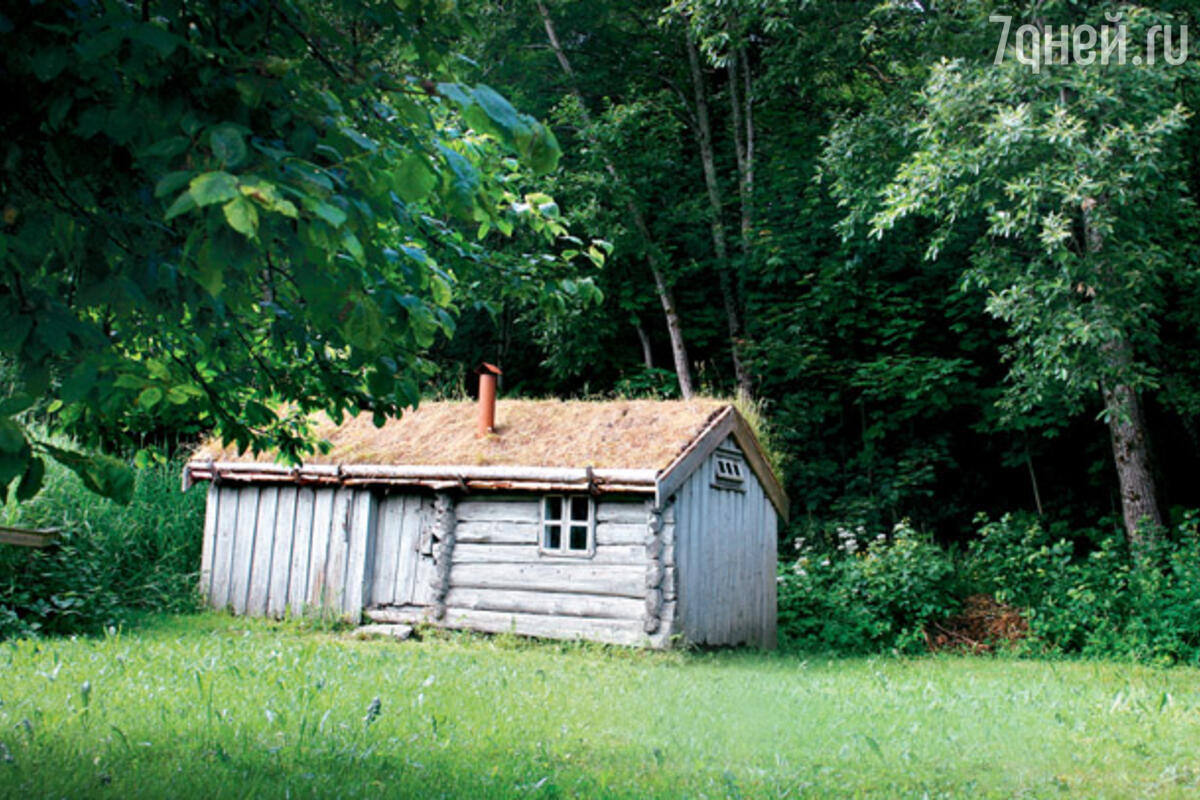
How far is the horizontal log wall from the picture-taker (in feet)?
39.4

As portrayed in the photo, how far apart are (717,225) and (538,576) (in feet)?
35.2

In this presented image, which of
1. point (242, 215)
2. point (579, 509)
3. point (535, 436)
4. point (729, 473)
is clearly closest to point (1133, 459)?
point (729, 473)

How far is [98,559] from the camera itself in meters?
13.6

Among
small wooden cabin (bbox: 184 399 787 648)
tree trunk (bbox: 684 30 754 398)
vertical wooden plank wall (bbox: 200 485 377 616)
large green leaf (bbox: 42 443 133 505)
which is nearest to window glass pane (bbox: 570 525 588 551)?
small wooden cabin (bbox: 184 399 787 648)

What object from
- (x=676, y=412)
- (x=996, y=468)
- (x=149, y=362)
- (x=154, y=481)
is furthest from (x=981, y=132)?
(x=154, y=481)

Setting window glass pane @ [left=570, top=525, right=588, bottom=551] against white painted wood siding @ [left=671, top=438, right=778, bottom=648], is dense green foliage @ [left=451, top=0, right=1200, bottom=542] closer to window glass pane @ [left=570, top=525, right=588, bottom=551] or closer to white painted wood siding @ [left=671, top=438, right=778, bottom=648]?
white painted wood siding @ [left=671, top=438, right=778, bottom=648]

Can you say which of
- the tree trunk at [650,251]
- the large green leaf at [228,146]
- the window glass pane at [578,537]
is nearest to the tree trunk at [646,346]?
the tree trunk at [650,251]

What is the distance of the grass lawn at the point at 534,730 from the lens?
Result: 191 inches

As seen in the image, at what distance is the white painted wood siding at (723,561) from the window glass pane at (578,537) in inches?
50.5

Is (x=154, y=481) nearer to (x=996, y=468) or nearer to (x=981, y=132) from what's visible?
(x=981, y=132)

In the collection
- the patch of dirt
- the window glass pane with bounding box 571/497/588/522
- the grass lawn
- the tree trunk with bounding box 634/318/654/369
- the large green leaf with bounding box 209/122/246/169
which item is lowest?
the grass lawn

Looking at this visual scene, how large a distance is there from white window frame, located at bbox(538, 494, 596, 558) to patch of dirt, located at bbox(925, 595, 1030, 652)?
5711mm

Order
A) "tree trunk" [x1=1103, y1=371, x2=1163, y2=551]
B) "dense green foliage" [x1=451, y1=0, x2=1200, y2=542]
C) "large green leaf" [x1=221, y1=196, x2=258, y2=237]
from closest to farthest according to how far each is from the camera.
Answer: "large green leaf" [x1=221, y1=196, x2=258, y2=237]
"dense green foliage" [x1=451, y1=0, x2=1200, y2=542]
"tree trunk" [x1=1103, y1=371, x2=1163, y2=551]

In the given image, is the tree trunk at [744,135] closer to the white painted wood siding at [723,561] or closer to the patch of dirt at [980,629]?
the white painted wood siding at [723,561]
